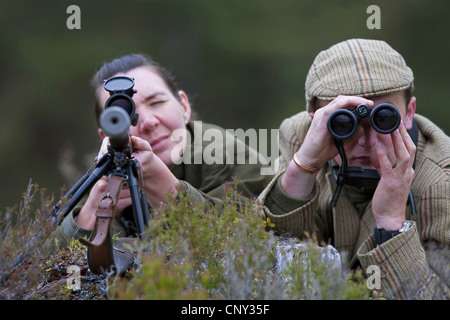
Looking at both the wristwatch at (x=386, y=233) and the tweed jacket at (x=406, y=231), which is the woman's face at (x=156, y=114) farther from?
the wristwatch at (x=386, y=233)

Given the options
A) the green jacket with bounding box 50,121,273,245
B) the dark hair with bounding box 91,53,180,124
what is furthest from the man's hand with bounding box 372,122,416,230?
the dark hair with bounding box 91,53,180,124

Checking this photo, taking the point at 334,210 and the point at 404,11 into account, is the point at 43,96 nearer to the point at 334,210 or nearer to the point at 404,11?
the point at 404,11

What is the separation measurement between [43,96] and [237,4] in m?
4.09

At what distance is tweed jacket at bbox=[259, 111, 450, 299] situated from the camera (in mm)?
2684

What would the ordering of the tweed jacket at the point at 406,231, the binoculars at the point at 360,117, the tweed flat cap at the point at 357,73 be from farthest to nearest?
the tweed flat cap at the point at 357,73
the binoculars at the point at 360,117
the tweed jacket at the point at 406,231

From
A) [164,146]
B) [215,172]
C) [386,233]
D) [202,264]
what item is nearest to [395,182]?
Result: [386,233]

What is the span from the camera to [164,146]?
11.9 feet

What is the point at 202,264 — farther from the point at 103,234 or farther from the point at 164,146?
the point at 164,146

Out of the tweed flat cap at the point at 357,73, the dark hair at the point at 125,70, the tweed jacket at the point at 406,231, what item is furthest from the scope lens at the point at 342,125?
the dark hair at the point at 125,70

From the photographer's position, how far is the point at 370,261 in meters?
2.73

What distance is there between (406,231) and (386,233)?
10cm

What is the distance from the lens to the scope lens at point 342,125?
2900 millimetres

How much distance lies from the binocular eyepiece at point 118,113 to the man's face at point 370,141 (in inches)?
48.0

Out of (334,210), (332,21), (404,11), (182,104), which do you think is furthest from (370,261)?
(404,11)
